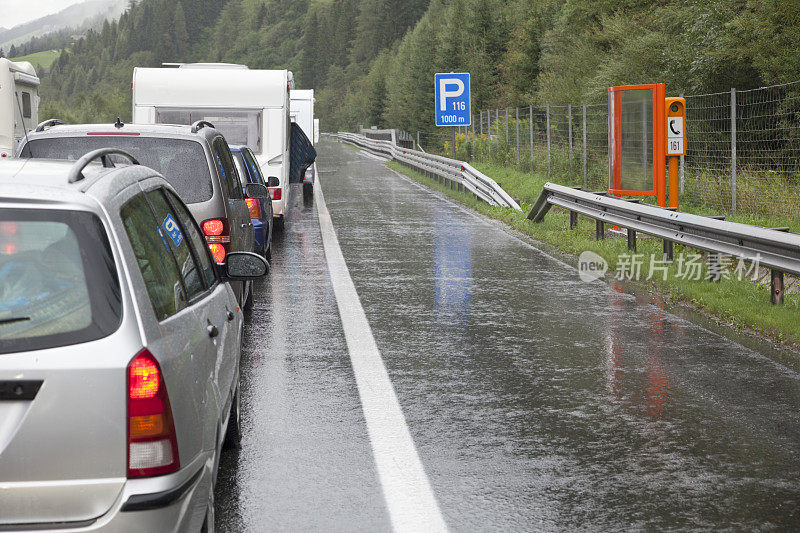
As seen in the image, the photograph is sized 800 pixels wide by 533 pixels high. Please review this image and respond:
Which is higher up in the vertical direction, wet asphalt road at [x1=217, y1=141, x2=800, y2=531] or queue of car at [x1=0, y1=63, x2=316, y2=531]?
queue of car at [x1=0, y1=63, x2=316, y2=531]

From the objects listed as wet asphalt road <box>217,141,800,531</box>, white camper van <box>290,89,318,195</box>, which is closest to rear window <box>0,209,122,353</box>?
wet asphalt road <box>217,141,800,531</box>

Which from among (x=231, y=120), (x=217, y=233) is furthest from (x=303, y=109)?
(x=217, y=233)

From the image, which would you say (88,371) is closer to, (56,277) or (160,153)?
(56,277)

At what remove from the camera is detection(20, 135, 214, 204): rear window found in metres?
8.27

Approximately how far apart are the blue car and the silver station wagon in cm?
839

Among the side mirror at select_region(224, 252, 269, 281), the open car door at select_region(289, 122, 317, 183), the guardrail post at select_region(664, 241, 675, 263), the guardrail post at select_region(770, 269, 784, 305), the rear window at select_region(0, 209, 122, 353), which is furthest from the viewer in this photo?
the open car door at select_region(289, 122, 317, 183)

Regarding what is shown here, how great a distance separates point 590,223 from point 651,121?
2833 mm

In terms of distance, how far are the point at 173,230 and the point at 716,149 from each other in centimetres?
1800

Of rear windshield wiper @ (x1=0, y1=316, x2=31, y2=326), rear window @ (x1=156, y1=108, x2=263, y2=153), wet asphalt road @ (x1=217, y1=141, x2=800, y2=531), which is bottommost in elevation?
wet asphalt road @ (x1=217, y1=141, x2=800, y2=531)

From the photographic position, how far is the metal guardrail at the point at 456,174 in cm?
2270

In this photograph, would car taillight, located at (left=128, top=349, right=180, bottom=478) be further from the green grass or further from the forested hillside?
the forested hillside

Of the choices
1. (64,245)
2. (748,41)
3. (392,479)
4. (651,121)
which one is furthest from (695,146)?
(64,245)

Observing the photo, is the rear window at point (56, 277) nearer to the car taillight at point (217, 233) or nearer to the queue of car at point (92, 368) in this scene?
the queue of car at point (92, 368)

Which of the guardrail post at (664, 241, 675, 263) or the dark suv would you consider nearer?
the dark suv
